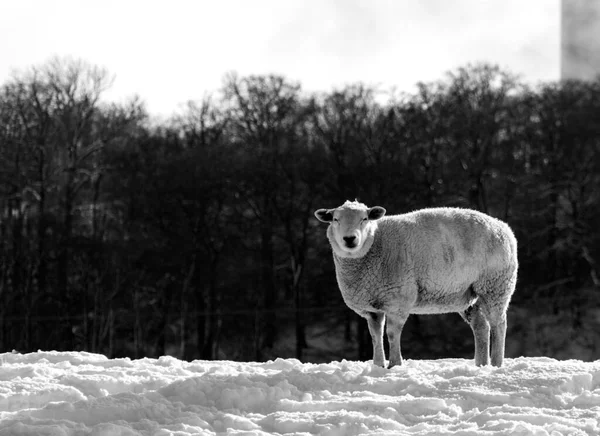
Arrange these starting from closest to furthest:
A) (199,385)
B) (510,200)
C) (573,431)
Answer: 1. (573,431)
2. (199,385)
3. (510,200)

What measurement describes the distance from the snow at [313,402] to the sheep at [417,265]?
1119 mm

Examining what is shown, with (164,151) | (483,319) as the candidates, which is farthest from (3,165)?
(483,319)

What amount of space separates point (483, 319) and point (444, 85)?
1307 inches

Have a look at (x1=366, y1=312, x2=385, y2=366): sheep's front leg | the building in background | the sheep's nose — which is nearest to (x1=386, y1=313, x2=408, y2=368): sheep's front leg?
(x1=366, y1=312, x2=385, y2=366): sheep's front leg

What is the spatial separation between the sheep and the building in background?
8800 centimetres

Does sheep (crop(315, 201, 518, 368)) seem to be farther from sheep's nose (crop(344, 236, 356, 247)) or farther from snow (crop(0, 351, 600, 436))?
snow (crop(0, 351, 600, 436))

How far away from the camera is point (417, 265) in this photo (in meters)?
14.0

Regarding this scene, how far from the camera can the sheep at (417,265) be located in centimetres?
A: 1384

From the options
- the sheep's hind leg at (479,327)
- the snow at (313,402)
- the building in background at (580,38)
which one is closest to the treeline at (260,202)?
the sheep's hind leg at (479,327)

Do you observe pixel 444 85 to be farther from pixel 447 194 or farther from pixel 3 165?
pixel 3 165

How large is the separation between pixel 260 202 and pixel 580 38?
6929 cm

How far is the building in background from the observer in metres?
100

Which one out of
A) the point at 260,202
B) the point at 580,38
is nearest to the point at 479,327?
the point at 260,202

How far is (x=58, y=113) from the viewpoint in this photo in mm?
42969
